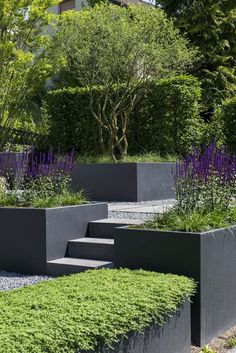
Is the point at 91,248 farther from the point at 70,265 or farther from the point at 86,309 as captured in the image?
the point at 86,309

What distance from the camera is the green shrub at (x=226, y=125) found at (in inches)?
467

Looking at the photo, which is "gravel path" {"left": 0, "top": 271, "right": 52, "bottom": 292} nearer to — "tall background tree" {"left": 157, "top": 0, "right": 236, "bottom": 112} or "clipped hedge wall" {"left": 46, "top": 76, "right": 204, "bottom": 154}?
"clipped hedge wall" {"left": 46, "top": 76, "right": 204, "bottom": 154}

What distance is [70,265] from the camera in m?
6.09

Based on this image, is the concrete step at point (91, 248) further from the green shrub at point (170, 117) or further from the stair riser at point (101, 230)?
the green shrub at point (170, 117)

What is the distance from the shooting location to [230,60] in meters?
20.5

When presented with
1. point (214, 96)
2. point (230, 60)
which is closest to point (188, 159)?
point (214, 96)

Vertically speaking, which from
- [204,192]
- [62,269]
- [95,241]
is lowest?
[62,269]

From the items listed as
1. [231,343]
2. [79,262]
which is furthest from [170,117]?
[231,343]

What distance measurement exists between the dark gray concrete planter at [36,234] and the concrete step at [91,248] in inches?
3.9

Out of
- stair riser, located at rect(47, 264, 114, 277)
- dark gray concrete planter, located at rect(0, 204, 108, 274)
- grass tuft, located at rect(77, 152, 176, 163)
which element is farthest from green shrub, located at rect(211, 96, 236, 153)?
stair riser, located at rect(47, 264, 114, 277)

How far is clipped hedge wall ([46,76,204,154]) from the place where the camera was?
39.7ft

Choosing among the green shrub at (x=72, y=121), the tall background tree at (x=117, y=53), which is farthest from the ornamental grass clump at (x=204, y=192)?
the green shrub at (x=72, y=121)

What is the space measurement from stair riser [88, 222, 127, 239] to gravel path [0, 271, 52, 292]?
0.98m

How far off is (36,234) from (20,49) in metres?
5.96
